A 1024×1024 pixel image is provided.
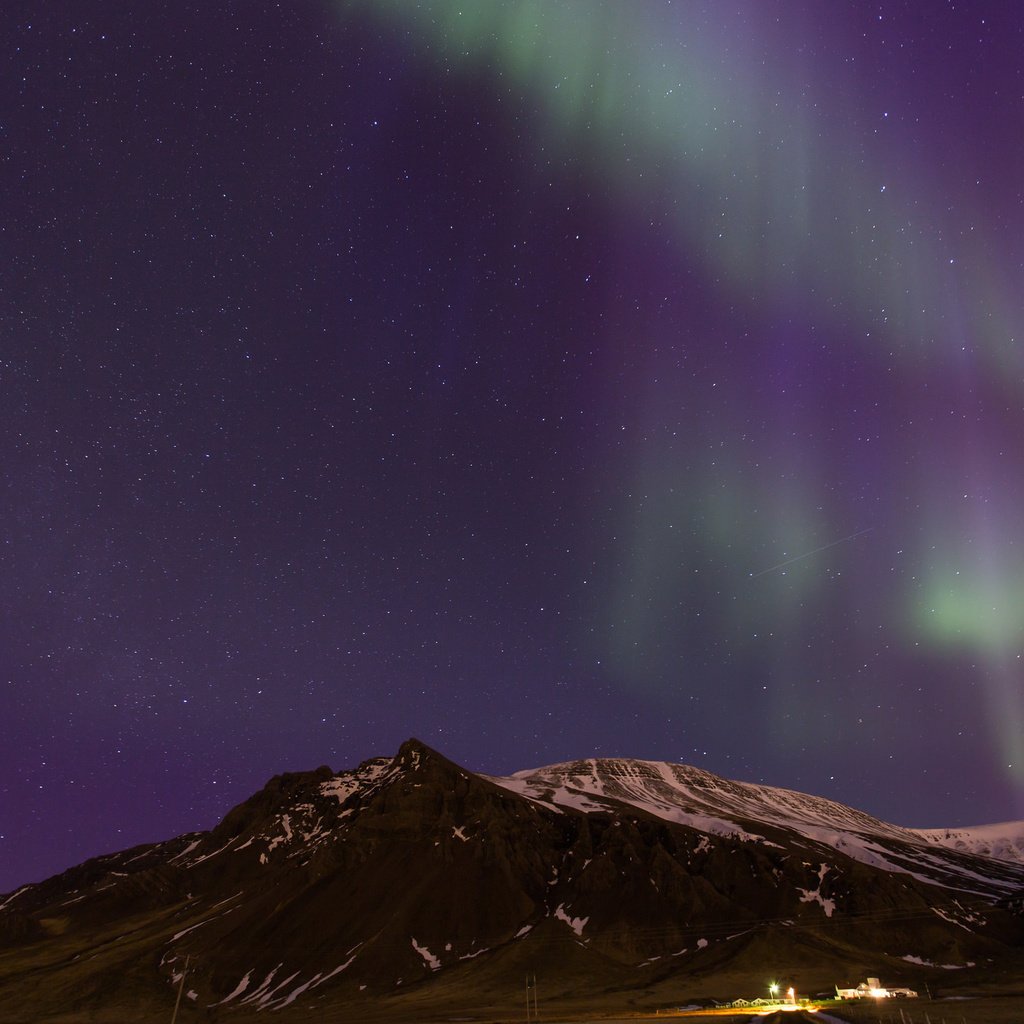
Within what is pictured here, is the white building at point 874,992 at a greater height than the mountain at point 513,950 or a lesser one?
lesser

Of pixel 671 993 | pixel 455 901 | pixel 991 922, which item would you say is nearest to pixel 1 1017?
pixel 455 901

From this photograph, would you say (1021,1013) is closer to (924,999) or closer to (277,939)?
(924,999)

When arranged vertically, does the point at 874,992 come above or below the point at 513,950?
below

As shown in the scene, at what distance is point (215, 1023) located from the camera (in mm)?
143875

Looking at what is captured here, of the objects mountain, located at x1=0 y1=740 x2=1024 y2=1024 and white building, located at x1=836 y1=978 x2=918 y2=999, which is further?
mountain, located at x1=0 y1=740 x2=1024 y2=1024

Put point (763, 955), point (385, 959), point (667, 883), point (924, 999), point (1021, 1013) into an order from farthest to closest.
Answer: point (667, 883) < point (385, 959) < point (763, 955) < point (924, 999) < point (1021, 1013)

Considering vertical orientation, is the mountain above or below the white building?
above

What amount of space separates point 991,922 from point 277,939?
150m

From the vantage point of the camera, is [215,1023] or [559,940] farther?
[559,940]

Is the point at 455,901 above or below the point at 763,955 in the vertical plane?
above

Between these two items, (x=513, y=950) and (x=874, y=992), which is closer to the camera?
(x=874, y=992)

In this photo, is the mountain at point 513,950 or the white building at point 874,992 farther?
the mountain at point 513,950

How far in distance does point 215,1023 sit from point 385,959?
112 ft

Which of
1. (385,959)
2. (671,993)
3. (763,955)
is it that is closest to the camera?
(671,993)
